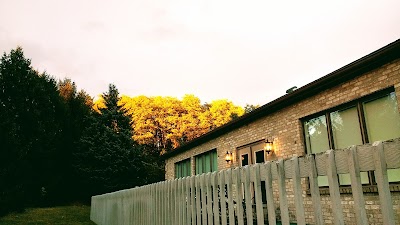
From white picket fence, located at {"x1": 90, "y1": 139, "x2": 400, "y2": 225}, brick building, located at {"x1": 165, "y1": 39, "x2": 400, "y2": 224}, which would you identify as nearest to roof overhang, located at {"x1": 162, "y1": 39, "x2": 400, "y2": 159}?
brick building, located at {"x1": 165, "y1": 39, "x2": 400, "y2": 224}

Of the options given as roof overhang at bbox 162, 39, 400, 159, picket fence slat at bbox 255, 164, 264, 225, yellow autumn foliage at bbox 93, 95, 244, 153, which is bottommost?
picket fence slat at bbox 255, 164, 264, 225

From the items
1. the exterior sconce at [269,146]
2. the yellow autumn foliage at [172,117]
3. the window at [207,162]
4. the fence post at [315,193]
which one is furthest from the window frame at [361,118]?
the yellow autumn foliage at [172,117]

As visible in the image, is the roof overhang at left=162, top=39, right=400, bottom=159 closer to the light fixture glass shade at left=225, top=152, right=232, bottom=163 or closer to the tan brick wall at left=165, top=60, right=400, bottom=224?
the tan brick wall at left=165, top=60, right=400, bottom=224

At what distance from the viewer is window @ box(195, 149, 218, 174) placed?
45.9 feet

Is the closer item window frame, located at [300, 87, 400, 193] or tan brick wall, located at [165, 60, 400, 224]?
tan brick wall, located at [165, 60, 400, 224]

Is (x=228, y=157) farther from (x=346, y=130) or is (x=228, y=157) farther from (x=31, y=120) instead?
(x=31, y=120)

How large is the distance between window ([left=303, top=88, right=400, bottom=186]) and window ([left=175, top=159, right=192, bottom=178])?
31.1 ft

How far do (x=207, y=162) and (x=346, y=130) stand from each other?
8283 mm

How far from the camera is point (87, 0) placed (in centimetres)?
1554

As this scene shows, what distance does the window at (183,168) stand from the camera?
1711 centimetres

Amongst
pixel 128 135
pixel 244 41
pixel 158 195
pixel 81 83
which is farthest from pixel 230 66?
pixel 158 195

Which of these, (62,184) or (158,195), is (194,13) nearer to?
(158,195)

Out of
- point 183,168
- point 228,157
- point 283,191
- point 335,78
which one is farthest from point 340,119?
point 183,168

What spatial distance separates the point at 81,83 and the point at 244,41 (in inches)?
770
